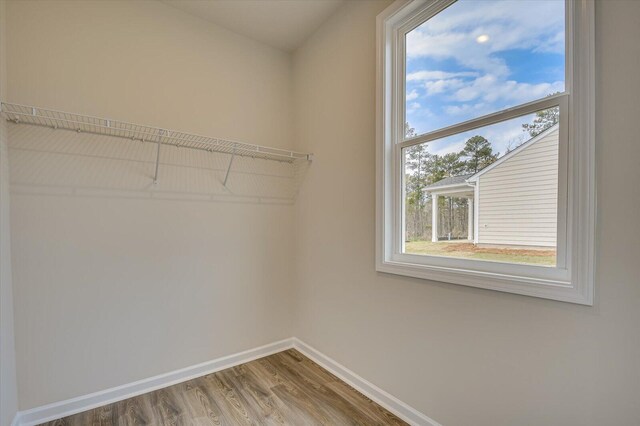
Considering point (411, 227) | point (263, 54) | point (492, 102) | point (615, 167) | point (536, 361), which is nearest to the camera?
point (615, 167)

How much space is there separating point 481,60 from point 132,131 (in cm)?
208

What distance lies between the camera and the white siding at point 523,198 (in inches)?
47.2

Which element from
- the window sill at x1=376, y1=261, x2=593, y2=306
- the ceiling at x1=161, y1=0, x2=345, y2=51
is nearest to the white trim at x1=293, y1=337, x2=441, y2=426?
the window sill at x1=376, y1=261, x2=593, y2=306

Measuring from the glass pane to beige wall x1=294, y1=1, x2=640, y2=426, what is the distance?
0.18m

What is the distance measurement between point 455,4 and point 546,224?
124cm

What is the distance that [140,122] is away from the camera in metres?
1.96

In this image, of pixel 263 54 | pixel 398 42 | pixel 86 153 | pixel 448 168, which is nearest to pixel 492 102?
pixel 448 168

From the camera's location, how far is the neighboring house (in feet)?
3.94

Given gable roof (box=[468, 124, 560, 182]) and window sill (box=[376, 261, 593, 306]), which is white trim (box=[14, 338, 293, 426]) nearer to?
window sill (box=[376, 261, 593, 306])

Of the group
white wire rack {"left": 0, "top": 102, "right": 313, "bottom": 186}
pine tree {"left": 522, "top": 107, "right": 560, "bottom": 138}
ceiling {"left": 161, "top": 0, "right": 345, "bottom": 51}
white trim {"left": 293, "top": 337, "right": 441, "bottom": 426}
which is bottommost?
white trim {"left": 293, "top": 337, "right": 441, "bottom": 426}

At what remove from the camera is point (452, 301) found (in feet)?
4.83

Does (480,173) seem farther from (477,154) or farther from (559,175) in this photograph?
(559,175)

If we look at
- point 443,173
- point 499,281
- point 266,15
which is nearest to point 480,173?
point 443,173

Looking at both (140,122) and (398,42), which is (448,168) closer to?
(398,42)
